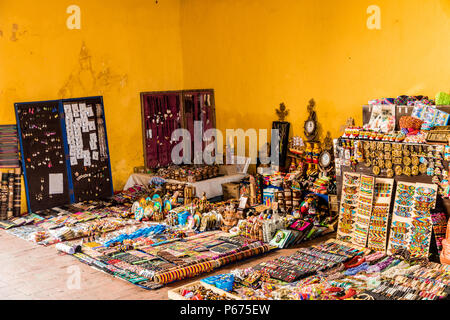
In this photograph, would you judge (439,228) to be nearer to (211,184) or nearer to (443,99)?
(443,99)

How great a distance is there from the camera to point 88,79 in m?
10.1

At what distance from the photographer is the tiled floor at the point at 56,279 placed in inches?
230

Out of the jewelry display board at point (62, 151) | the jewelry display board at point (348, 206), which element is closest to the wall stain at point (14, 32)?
the jewelry display board at point (62, 151)

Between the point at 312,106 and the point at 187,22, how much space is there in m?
3.86

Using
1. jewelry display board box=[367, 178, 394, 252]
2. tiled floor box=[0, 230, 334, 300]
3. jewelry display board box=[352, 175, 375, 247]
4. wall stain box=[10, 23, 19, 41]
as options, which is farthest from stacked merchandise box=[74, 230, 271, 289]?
wall stain box=[10, 23, 19, 41]

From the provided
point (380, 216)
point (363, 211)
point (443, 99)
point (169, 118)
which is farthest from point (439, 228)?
point (169, 118)

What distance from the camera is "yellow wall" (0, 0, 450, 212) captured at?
7.83 meters

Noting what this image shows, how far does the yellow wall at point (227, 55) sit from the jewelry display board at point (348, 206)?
5.06 feet

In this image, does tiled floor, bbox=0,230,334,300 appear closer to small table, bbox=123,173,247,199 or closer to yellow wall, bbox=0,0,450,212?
small table, bbox=123,173,247,199

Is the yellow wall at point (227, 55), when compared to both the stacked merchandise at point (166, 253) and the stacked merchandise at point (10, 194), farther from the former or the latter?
the stacked merchandise at point (166, 253)

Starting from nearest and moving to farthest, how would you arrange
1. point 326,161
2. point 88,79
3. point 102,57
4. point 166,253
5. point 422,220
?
point 422,220, point 166,253, point 326,161, point 88,79, point 102,57

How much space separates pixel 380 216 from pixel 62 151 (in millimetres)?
5903

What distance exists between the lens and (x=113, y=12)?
10.4 meters

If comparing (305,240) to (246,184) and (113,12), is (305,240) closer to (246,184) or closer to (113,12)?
(246,184)
